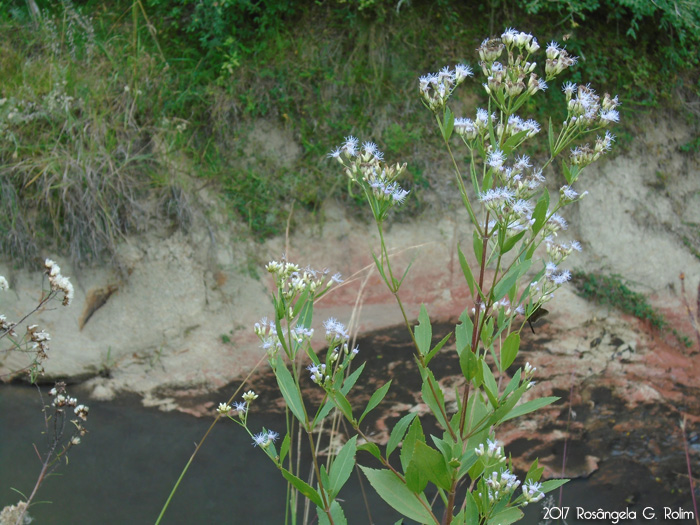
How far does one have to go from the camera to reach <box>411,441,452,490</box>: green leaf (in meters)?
1.27

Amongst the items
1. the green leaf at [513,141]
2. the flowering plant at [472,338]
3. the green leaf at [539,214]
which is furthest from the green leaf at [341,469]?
the green leaf at [513,141]

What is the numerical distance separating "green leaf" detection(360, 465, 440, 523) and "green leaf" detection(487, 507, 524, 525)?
0.13 m

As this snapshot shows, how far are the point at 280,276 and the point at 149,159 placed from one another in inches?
107

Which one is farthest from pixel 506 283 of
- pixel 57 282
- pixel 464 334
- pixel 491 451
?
pixel 57 282

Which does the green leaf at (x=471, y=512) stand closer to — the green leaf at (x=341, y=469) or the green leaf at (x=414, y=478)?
the green leaf at (x=414, y=478)

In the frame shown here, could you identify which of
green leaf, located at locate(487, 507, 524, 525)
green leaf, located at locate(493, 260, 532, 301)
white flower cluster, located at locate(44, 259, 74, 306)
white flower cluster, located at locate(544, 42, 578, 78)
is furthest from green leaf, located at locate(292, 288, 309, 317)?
white flower cluster, located at locate(44, 259, 74, 306)

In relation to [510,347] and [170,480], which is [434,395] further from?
[170,480]

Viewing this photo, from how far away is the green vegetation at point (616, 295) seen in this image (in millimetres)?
3902

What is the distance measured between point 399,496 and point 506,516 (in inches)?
9.6

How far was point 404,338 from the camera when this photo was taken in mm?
3754

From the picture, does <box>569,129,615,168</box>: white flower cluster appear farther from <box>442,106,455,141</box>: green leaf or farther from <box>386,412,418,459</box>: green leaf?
<box>386,412,418,459</box>: green leaf

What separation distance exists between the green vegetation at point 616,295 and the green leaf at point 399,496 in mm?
2876

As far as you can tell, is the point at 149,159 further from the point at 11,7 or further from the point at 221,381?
the point at 11,7

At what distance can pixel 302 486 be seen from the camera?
51.9 inches
